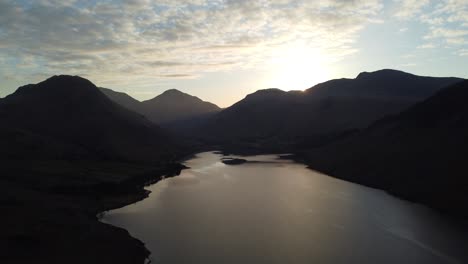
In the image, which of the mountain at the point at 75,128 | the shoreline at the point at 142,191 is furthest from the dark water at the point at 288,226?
the mountain at the point at 75,128

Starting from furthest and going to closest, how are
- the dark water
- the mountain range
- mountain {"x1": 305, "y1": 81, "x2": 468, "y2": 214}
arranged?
mountain {"x1": 305, "y1": 81, "x2": 468, "y2": 214}, the mountain range, the dark water

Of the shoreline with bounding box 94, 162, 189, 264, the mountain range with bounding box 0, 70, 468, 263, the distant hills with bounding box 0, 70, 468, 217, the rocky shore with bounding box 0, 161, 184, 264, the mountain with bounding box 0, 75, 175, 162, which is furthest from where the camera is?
the mountain with bounding box 0, 75, 175, 162

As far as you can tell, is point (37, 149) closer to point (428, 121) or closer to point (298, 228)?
point (298, 228)

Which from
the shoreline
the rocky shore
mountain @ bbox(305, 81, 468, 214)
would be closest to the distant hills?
mountain @ bbox(305, 81, 468, 214)

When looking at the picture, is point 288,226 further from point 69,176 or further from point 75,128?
point 75,128

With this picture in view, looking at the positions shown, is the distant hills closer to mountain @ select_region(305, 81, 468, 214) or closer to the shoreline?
mountain @ select_region(305, 81, 468, 214)

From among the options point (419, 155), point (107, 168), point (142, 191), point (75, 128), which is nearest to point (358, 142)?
point (419, 155)

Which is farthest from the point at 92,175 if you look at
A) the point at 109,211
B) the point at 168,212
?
the point at 168,212
